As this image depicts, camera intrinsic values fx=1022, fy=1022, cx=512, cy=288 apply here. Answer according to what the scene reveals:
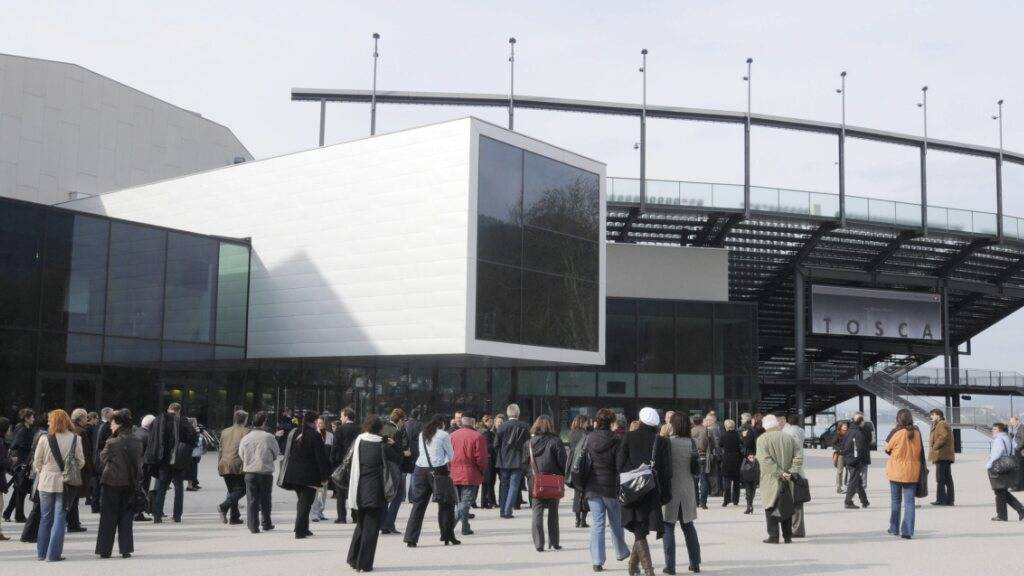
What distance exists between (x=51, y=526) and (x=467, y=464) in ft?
16.2

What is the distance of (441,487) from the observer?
12219 mm

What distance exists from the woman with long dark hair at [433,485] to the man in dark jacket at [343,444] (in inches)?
86.5

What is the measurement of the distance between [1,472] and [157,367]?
1633cm

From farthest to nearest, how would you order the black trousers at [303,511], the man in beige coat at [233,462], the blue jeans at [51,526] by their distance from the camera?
1. the man in beige coat at [233,462]
2. the black trousers at [303,511]
3. the blue jeans at [51,526]

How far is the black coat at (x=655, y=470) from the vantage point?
9.79m

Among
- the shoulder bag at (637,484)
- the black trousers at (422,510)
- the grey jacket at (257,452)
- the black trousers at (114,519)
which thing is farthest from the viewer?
the grey jacket at (257,452)

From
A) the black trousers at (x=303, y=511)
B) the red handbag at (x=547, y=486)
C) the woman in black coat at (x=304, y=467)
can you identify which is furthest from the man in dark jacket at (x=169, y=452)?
the red handbag at (x=547, y=486)

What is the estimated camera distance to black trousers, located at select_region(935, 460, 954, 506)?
17.5 meters

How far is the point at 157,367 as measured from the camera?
1118 inches

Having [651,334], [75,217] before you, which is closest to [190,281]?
[75,217]

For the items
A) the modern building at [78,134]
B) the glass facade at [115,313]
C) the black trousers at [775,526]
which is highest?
the modern building at [78,134]

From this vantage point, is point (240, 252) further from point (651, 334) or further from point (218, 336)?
point (651, 334)

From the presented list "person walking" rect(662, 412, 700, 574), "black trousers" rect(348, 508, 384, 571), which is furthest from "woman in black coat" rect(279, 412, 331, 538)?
"person walking" rect(662, 412, 700, 574)

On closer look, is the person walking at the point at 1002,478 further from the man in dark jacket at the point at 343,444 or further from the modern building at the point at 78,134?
the modern building at the point at 78,134
